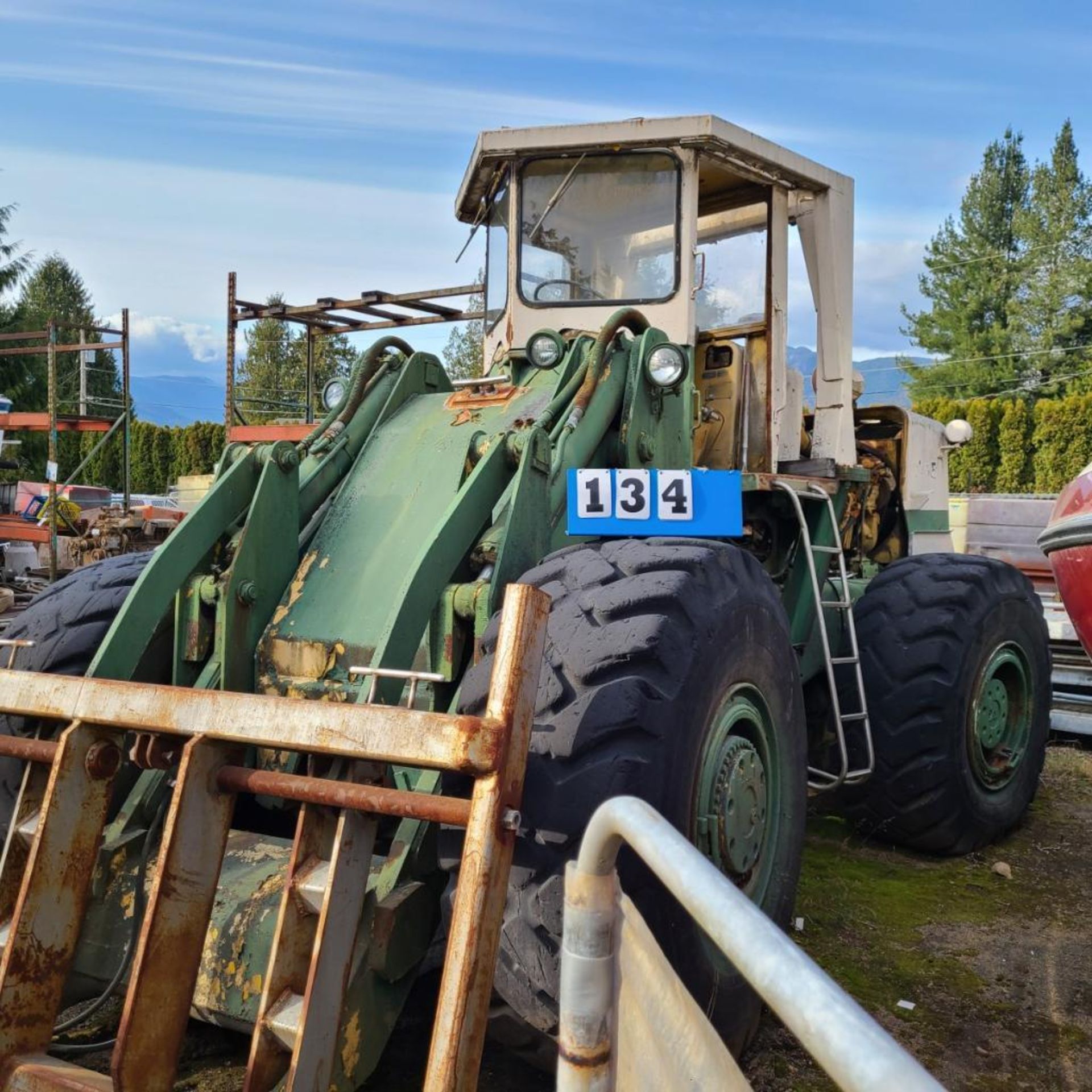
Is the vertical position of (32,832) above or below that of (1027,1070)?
above

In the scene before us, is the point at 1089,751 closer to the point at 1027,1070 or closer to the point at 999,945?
the point at 999,945

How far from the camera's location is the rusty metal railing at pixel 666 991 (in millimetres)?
970

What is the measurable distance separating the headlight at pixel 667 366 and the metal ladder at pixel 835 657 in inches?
33.5

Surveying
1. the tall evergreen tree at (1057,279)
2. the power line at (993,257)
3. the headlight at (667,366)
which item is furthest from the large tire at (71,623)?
the power line at (993,257)

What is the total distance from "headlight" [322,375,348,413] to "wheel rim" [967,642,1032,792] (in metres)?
3.15

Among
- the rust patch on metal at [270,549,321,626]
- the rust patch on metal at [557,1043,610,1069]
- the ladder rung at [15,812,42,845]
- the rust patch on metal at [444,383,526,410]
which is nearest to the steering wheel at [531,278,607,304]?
the rust patch on metal at [444,383,526,410]

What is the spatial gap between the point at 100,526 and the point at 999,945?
48.6ft

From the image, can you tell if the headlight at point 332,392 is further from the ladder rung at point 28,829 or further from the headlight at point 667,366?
the ladder rung at point 28,829

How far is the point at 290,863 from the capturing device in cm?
254

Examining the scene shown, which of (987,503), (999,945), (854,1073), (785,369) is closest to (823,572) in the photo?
(785,369)

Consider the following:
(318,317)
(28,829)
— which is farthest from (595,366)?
(318,317)

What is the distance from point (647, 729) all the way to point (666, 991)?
133 centimetres

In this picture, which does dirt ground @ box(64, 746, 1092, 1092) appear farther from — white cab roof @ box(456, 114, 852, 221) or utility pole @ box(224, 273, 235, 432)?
utility pole @ box(224, 273, 235, 432)

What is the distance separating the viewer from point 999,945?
170 inches
